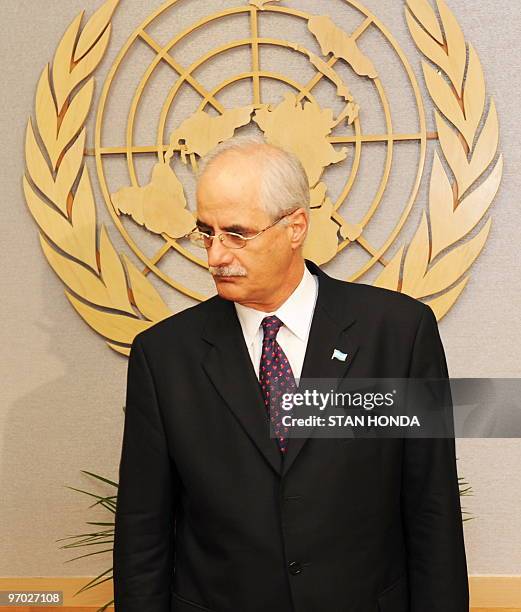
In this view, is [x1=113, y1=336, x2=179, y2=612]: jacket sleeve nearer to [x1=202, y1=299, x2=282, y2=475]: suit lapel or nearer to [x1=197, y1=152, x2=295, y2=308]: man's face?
[x1=202, y1=299, x2=282, y2=475]: suit lapel

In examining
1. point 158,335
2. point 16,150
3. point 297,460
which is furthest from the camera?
point 16,150

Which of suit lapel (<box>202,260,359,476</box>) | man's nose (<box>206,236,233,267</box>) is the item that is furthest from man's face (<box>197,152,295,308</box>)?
suit lapel (<box>202,260,359,476</box>)

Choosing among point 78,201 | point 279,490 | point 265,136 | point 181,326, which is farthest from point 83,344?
point 279,490

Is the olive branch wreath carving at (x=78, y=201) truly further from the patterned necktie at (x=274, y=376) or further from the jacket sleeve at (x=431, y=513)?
the jacket sleeve at (x=431, y=513)

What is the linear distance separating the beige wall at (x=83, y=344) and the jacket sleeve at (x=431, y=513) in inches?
36.5

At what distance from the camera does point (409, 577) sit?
141 cm

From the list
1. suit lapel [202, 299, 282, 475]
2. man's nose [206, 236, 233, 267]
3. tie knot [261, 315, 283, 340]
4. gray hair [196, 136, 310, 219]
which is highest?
gray hair [196, 136, 310, 219]

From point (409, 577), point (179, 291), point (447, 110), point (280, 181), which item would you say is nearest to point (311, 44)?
point (447, 110)

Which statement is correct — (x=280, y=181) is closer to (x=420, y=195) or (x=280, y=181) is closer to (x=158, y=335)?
(x=158, y=335)

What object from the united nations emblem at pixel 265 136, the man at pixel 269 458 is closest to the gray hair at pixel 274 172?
the man at pixel 269 458

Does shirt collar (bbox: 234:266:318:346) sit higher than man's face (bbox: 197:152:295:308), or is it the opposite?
man's face (bbox: 197:152:295:308)

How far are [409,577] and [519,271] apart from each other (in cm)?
113

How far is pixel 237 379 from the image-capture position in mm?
1382

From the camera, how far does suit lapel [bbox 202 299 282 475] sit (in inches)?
52.7
